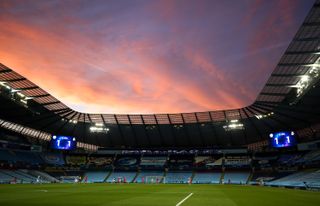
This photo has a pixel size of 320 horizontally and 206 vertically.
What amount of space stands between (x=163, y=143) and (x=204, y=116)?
70.7 feet

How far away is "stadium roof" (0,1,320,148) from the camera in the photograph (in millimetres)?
37656

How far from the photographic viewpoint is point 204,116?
71.9 meters

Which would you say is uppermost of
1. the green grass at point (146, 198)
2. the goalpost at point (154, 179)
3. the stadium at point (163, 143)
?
the stadium at point (163, 143)

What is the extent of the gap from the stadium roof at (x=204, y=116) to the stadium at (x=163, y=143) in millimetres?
246

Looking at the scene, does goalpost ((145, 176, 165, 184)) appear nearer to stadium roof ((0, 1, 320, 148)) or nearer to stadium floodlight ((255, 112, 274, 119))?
stadium roof ((0, 1, 320, 148))

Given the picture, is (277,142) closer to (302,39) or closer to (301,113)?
(301,113)

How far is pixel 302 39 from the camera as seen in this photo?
103 feet

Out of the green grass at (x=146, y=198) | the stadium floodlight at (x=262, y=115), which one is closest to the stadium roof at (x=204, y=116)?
the stadium floodlight at (x=262, y=115)

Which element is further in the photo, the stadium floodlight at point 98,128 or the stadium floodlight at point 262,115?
the stadium floodlight at point 98,128

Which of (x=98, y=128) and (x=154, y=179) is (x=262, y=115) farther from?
(x=98, y=128)

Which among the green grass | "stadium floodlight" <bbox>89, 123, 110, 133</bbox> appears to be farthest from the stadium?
the green grass

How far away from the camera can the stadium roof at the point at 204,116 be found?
37.7 meters

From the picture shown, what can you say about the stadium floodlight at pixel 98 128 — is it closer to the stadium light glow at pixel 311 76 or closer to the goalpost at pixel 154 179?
the goalpost at pixel 154 179

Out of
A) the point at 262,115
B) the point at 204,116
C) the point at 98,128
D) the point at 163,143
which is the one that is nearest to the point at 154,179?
the point at 163,143
